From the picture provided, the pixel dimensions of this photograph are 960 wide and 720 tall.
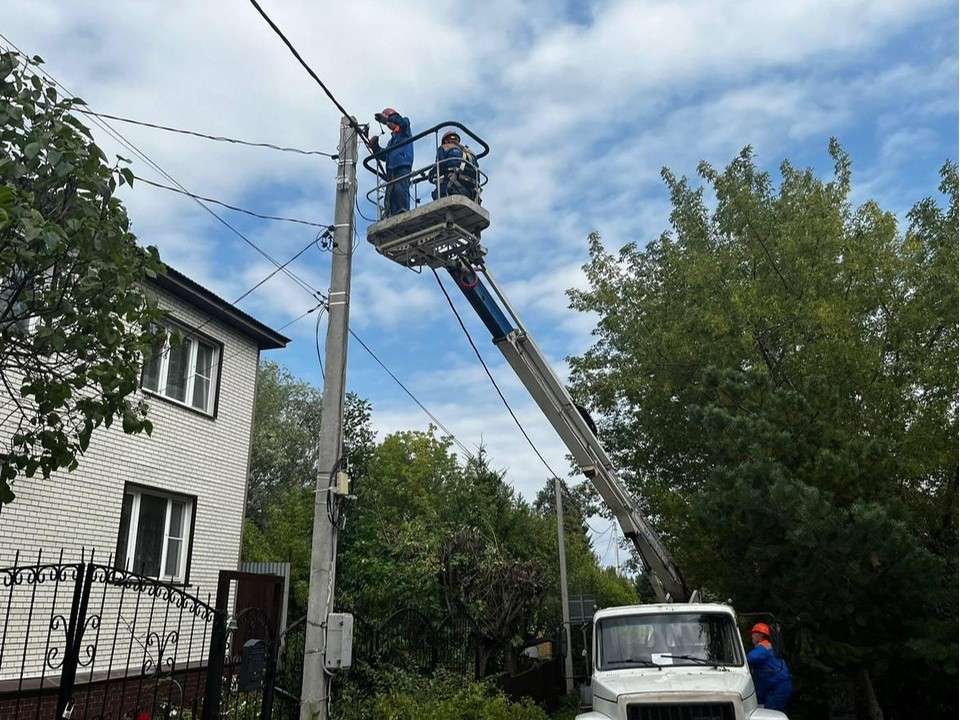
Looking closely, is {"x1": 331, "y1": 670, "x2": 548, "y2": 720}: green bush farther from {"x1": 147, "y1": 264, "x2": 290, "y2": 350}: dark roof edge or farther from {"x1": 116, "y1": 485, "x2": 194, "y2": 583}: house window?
{"x1": 147, "y1": 264, "x2": 290, "y2": 350}: dark roof edge

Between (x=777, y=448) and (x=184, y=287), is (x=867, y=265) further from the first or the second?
(x=184, y=287)

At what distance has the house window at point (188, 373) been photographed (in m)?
12.5

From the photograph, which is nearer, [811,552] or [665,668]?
[665,668]

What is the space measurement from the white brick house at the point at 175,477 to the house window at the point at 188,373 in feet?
0.06

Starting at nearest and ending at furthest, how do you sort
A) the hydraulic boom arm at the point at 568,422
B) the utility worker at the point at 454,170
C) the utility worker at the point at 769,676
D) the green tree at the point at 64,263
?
the green tree at the point at 64,263
the utility worker at the point at 769,676
the utility worker at the point at 454,170
the hydraulic boom arm at the point at 568,422

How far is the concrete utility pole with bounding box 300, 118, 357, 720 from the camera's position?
7.88 m

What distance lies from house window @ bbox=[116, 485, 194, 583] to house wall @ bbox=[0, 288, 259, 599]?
6.8 inches

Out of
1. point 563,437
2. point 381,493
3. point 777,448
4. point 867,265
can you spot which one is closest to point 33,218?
point 563,437

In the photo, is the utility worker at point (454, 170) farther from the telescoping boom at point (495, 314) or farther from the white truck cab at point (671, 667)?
the white truck cab at point (671, 667)

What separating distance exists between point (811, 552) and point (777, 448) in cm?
147

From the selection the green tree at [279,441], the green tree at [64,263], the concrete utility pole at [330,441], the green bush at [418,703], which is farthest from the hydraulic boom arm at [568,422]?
the green tree at [279,441]

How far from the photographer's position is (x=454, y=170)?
33.1ft

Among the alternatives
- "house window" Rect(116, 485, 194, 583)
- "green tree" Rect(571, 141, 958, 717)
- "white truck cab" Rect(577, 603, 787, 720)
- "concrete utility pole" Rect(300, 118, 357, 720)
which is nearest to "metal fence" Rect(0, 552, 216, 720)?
"house window" Rect(116, 485, 194, 583)

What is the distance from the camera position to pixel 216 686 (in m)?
7.46
